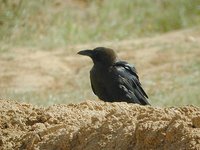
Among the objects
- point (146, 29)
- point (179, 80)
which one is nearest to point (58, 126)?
point (179, 80)

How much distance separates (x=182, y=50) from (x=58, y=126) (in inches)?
433

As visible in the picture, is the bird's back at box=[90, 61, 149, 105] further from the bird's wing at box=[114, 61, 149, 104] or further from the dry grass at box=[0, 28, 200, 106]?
the dry grass at box=[0, 28, 200, 106]

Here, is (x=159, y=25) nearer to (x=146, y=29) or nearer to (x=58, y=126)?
(x=146, y=29)

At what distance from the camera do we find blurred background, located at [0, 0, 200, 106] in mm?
14633

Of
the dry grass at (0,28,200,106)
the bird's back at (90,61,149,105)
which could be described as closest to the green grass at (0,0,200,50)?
the dry grass at (0,28,200,106)

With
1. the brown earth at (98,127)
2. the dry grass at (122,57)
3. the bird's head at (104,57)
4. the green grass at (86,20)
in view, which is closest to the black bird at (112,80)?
A: the bird's head at (104,57)

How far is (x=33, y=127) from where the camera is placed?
6.48m

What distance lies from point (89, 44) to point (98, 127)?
40.1ft

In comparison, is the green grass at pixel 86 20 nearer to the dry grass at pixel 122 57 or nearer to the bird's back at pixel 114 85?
the dry grass at pixel 122 57

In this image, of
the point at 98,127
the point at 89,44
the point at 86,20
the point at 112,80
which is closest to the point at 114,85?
the point at 112,80

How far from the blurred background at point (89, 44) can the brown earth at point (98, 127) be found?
5243 mm

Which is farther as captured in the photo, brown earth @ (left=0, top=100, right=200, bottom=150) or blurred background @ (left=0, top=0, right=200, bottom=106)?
blurred background @ (left=0, top=0, right=200, bottom=106)

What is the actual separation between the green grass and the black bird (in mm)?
8571

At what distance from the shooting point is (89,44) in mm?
18141
